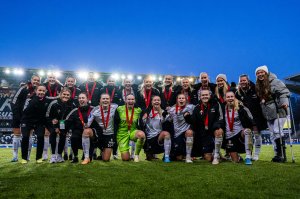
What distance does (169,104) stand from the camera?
7.46 meters

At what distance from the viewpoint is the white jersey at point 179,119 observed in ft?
21.7

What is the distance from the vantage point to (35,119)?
6527 mm

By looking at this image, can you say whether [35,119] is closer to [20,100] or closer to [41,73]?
[20,100]

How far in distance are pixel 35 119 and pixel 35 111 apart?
0.58 ft

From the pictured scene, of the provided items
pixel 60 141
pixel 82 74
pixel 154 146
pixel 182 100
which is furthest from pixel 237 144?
pixel 82 74

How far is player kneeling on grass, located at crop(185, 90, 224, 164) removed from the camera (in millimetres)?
6293

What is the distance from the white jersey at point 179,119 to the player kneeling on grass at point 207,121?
0.21m

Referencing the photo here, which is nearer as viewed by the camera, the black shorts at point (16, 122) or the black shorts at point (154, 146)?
the black shorts at point (154, 146)

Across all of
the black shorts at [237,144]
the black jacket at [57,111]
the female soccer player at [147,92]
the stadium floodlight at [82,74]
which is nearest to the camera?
the black shorts at [237,144]

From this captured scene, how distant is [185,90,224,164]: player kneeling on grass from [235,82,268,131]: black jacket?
866mm

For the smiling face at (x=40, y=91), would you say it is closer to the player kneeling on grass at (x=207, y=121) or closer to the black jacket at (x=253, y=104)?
the player kneeling on grass at (x=207, y=121)

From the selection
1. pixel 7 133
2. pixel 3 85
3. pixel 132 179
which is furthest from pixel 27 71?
pixel 132 179

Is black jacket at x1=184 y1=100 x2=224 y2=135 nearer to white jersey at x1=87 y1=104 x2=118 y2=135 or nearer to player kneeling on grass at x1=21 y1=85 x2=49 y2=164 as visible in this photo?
white jersey at x1=87 y1=104 x2=118 y2=135

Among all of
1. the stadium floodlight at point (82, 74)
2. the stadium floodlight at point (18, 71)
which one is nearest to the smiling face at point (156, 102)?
the stadium floodlight at point (82, 74)
